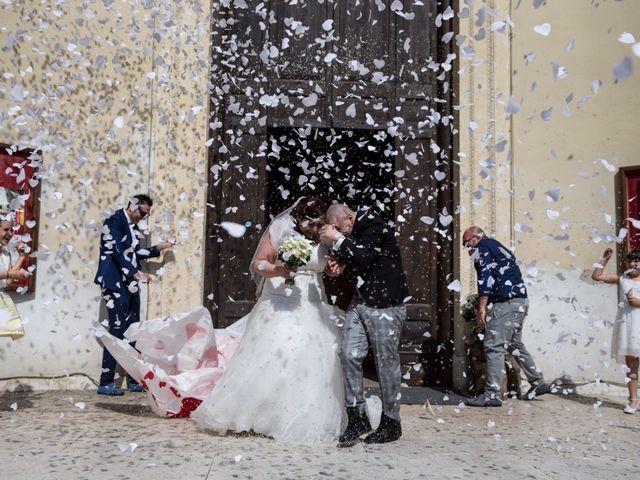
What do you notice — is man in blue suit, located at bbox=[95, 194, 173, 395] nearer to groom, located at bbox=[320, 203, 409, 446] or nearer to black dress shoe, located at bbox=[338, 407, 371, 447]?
groom, located at bbox=[320, 203, 409, 446]

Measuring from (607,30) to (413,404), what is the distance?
4.64m

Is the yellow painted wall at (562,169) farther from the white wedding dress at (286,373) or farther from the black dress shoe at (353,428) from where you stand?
the black dress shoe at (353,428)

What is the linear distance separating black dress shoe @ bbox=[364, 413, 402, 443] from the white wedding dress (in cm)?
27

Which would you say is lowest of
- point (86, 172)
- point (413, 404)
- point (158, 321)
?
point (413, 404)

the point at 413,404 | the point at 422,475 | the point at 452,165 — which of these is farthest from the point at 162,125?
the point at 422,475

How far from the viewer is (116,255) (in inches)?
253

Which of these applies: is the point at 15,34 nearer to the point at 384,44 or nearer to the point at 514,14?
the point at 384,44

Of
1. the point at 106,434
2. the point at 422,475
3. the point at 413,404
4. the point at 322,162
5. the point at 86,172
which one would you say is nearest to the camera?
the point at 422,475

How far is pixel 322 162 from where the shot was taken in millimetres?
8531

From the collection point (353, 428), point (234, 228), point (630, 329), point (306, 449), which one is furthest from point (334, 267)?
point (630, 329)

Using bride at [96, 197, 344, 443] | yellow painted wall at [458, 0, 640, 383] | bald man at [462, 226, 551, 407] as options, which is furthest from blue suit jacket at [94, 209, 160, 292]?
yellow painted wall at [458, 0, 640, 383]

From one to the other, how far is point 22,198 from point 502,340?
16.2 feet

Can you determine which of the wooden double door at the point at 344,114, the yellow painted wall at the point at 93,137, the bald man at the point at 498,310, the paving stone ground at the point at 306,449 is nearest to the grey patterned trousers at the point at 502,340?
the bald man at the point at 498,310

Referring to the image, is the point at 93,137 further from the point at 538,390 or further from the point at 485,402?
the point at 538,390
